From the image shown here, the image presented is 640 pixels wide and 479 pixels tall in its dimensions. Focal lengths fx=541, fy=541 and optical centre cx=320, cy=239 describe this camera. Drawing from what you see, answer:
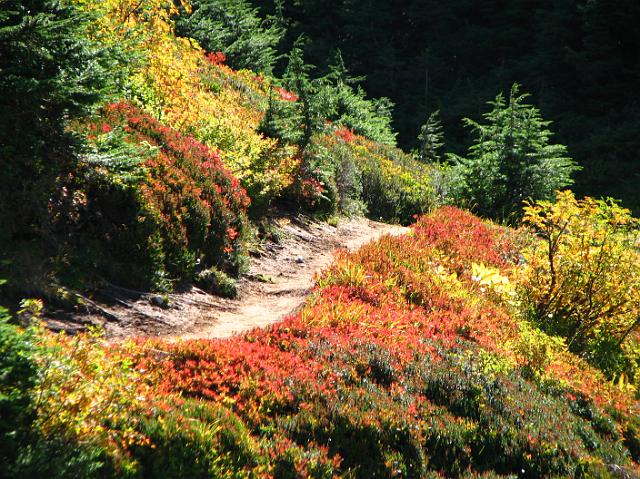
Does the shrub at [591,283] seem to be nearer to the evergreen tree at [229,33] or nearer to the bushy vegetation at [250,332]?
the bushy vegetation at [250,332]

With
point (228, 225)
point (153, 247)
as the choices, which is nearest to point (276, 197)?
point (228, 225)

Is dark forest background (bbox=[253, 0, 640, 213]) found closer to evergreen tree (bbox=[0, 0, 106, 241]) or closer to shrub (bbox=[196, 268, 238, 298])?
shrub (bbox=[196, 268, 238, 298])

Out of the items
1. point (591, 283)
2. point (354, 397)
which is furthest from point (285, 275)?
point (591, 283)

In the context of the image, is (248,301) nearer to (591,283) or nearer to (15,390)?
(15,390)

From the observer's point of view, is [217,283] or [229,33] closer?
[217,283]

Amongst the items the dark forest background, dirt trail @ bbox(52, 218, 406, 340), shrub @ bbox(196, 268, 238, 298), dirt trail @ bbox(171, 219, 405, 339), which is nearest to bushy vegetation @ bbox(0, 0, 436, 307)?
shrub @ bbox(196, 268, 238, 298)

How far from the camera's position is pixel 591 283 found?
8.93 m

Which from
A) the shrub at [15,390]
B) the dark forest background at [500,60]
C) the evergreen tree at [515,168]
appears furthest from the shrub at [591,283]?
the dark forest background at [500,60]

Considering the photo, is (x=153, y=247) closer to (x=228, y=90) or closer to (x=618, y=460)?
(x=618, y=460)

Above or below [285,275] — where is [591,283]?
above

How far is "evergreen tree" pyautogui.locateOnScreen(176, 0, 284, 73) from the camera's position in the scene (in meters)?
20.5

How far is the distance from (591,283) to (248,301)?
5.62 meters

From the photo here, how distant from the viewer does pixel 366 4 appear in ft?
141

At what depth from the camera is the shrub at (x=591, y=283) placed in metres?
8.96
